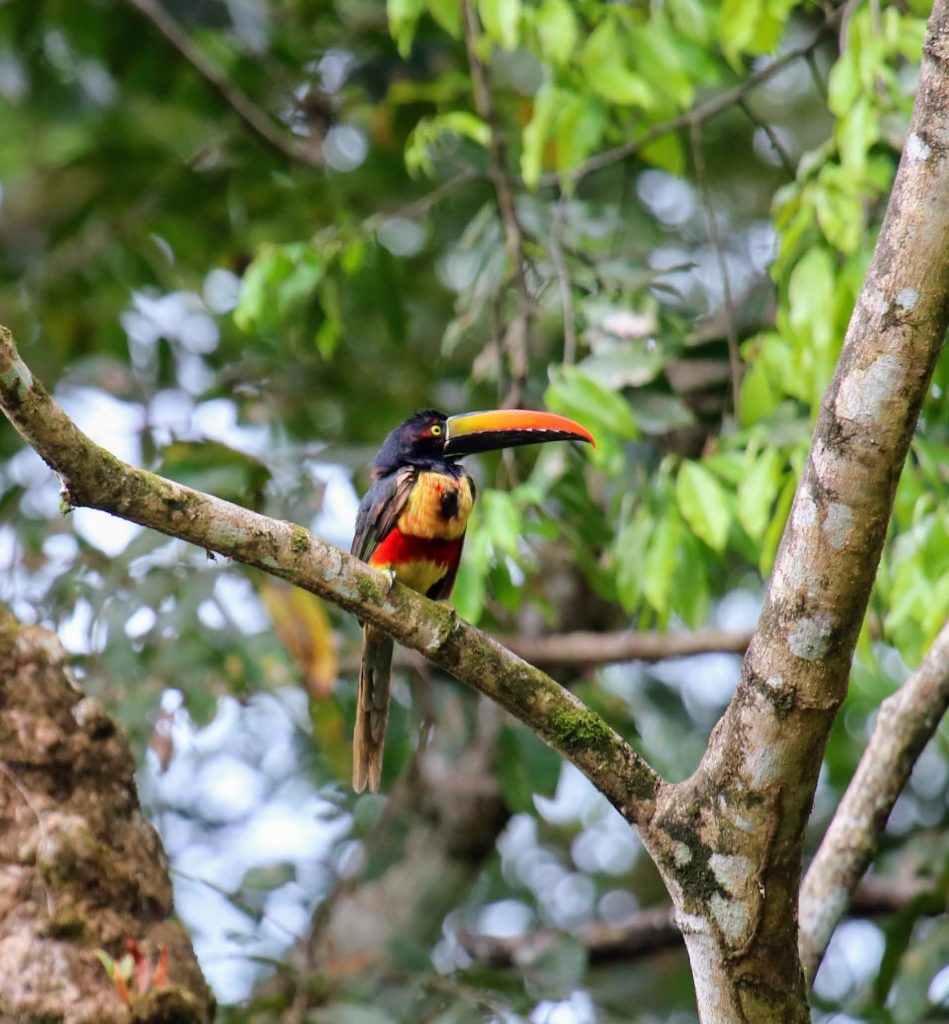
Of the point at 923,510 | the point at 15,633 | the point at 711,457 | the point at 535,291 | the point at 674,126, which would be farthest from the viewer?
the point at 535,291

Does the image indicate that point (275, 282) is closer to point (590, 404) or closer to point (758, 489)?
point (590, 404)

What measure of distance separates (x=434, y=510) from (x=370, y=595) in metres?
1.25

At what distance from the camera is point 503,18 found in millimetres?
4055

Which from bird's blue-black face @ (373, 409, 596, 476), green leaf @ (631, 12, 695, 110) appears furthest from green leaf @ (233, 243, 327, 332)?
green leaf @ (631, 12, 695, 110)

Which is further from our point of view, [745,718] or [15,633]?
[15,633]

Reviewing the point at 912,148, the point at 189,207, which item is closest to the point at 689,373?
the point at 189,207

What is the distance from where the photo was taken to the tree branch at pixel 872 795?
12.1ft

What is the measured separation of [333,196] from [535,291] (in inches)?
55.0

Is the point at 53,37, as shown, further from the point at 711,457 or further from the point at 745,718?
the point at 745,718

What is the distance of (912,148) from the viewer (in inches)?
109

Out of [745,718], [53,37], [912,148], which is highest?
[53,37]

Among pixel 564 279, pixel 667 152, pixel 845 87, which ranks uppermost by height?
pixel 667 152

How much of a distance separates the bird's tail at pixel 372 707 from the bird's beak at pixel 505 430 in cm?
64

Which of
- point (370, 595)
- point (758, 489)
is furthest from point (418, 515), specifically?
point (370, 595)
